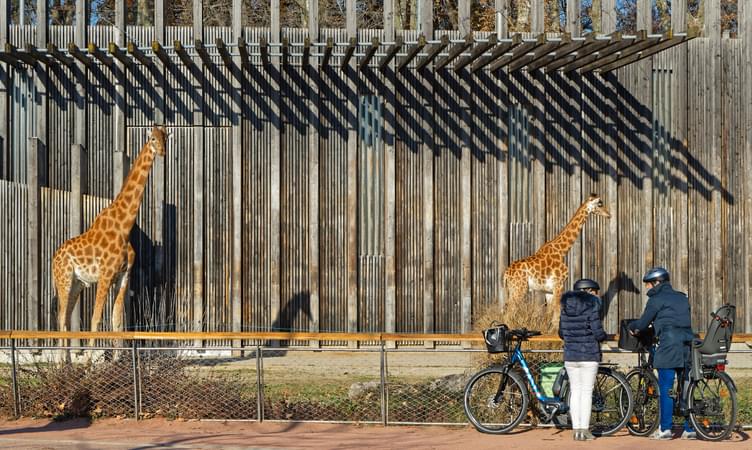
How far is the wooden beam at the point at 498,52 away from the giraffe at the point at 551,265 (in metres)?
2.68

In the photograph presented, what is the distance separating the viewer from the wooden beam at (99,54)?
657 inches

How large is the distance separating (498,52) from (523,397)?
7.36 metres

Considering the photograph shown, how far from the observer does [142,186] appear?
53.2 ft

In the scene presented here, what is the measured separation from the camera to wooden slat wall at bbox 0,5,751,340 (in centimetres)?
1817

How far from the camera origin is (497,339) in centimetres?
1139

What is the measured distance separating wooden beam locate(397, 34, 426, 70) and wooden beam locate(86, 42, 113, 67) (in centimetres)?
463

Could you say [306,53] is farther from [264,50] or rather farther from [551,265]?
[551,265]

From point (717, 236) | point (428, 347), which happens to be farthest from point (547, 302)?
point (717, 236)

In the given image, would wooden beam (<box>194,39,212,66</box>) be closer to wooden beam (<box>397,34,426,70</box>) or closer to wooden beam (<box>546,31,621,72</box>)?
wooden beam (<box>397,34,426,70</box>)

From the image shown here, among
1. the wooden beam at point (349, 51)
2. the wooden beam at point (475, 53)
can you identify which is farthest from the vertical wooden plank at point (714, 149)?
the wooden beam at point (349, 51)

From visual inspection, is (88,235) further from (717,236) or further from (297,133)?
(717,236)

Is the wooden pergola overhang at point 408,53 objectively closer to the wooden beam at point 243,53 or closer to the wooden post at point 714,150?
the wooden beam at point 243,53

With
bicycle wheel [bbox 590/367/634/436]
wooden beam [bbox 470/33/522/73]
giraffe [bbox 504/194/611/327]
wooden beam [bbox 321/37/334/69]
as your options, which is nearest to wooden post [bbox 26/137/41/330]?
wooden beam [bbox 321/37/334/69]

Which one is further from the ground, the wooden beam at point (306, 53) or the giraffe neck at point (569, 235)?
the wooden beam at point (306, 53)
